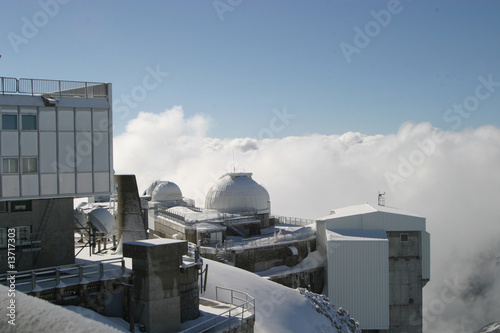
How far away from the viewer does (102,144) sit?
1939 cm

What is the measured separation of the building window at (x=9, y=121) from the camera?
1717 cm

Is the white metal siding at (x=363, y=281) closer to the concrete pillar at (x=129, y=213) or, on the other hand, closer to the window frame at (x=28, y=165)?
the concrete pillar at (x=129, y=213)

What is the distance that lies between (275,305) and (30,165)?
12301mm

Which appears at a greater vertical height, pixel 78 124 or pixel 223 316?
pixel 78 124

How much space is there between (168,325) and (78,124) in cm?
874

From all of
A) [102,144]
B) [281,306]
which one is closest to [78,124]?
[102,144]

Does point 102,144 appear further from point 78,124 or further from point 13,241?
point 13,241

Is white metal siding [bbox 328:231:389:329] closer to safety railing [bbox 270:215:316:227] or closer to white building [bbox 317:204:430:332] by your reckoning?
white building [bbox 317:204:430:332]

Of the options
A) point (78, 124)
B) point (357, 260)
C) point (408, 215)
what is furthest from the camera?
point (408, 215)

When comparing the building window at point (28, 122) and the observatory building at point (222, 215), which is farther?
the observatory building at point (222, 215)

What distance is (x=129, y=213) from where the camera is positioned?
2669 centimetres

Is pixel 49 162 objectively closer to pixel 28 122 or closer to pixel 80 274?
pixel 28 122

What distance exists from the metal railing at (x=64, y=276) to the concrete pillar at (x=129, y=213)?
27.1 feet

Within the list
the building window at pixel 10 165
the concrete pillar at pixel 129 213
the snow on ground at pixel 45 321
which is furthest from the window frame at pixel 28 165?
the snow on ground at pixel 45 321
